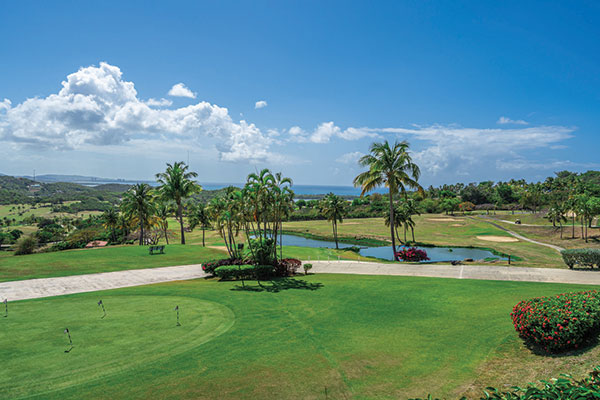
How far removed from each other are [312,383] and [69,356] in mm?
7922

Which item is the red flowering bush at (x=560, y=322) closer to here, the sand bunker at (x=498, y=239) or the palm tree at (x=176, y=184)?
the palm tree at (x=176, y=184)

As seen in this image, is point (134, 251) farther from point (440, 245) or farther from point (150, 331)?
point (440, 245)

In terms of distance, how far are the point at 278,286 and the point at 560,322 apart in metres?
16.7

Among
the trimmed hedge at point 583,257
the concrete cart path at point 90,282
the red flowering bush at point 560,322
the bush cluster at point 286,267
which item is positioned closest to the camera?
the red flowering bush at point 560,322

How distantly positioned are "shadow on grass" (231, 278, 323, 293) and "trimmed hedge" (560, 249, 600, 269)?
1835cm

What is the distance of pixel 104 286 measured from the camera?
23.2 metres

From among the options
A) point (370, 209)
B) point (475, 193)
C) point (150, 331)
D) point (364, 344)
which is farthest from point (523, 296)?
point (475, 193)

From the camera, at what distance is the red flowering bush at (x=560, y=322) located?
8.84m

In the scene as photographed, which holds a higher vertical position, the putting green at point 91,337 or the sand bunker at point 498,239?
the putting green at point 91,337

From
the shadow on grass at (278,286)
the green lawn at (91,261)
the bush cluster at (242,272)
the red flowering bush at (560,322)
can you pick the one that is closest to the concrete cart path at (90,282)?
the green lawn at (91,261)

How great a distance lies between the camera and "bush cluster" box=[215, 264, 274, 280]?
2527 cm

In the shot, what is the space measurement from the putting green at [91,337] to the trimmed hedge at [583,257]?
24352mm

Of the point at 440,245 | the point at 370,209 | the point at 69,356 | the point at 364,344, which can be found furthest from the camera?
the point at 370,209

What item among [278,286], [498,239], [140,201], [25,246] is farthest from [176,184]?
[498,239]
